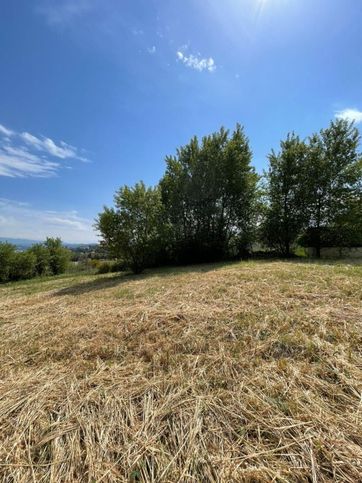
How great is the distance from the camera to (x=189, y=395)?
164 centimetres

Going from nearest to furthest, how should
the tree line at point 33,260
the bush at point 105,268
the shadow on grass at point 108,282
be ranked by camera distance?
the shadow on grass at point 108,282
the bush at point 105,268
the tree line at point 33,260

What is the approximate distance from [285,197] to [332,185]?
203 centimetres

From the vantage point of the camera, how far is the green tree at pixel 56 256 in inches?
610

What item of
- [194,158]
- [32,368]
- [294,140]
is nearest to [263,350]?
[32,368]

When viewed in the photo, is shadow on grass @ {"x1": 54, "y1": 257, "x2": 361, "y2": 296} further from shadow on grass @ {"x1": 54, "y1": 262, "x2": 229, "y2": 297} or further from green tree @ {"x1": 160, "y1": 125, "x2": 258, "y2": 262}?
green tree @ {"x1": 160, "y1": 125, "x2": 258, "y2": 262}

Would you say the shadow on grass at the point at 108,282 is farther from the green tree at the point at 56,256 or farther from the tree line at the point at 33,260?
the green tree at the point at 56,256

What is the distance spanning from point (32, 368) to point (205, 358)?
167 cm

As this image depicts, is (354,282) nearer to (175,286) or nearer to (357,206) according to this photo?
(175,286)

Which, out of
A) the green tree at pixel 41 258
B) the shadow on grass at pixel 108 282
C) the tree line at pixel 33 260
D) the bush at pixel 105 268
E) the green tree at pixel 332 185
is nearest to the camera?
the shadow on grass at pixel 108 282

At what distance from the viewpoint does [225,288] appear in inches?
157

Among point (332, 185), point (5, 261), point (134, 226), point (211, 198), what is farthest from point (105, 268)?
point (332, 185)

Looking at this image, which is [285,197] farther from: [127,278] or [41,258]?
[41,258]

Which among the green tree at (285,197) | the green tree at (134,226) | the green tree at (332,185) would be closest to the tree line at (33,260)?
the green tree at (134,226)

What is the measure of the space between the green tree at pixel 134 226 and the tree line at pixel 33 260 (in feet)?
25.7
